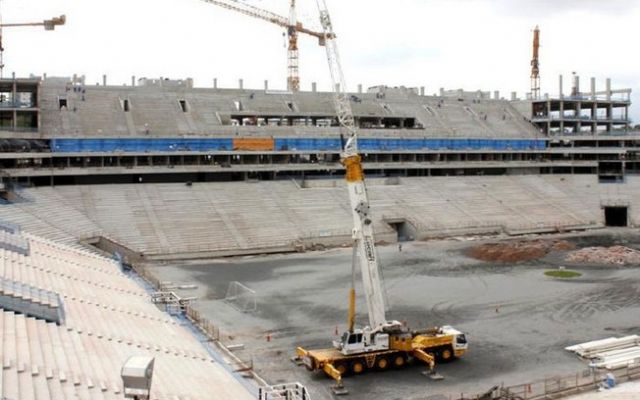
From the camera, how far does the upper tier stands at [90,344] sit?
15734 mm

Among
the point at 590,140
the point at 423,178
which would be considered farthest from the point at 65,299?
the point at 590,140

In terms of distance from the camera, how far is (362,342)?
83.6ft

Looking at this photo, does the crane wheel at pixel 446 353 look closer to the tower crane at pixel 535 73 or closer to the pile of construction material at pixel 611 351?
the pile of construction material at pixel 611 351

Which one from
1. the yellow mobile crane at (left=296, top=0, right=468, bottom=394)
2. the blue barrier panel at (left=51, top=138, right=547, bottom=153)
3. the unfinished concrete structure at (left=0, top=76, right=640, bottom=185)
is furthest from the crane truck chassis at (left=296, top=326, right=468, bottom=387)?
the blue barrier panel at (left=51, top=138, right=547, bottom=153)

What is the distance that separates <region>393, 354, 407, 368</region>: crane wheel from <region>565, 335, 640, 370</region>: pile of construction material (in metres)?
6.90

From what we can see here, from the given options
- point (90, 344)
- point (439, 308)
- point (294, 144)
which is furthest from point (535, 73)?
point (90, 344)

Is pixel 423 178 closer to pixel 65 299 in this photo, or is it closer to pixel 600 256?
pixel 600 256

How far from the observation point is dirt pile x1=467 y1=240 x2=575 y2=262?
50.9 meters

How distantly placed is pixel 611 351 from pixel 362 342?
1019 centimetres

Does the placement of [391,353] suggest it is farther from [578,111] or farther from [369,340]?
[578,111]

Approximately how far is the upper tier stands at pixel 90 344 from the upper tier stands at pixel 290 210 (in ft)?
58.6

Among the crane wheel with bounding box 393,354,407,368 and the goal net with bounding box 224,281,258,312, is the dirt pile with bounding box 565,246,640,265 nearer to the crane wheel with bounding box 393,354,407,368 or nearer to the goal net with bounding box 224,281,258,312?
the goal net with bounding box 224,281,258,312

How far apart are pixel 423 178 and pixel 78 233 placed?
38728 mm

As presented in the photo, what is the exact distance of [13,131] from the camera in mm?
60969
